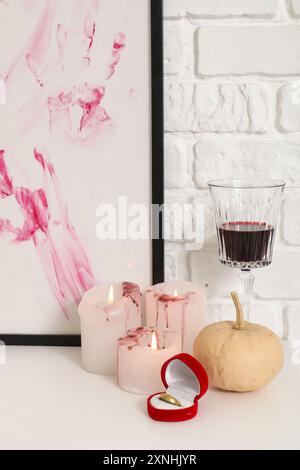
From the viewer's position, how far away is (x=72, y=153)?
109 centimetres

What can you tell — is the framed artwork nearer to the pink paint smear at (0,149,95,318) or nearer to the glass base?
the pink paint smear at (0,149,95,318)

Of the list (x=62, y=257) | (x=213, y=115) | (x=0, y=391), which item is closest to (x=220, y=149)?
(x=213, y=115)

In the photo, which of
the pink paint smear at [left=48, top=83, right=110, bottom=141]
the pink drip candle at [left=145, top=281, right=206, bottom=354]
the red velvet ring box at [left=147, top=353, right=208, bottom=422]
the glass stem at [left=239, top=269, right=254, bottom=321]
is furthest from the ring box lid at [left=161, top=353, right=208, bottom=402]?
the pink paint smear at [left=48, top=83, right=110, bottom=141]

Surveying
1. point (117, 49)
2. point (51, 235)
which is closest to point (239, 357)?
point (51, 235)

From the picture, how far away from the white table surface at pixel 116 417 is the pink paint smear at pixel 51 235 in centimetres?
15

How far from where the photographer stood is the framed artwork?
105cm

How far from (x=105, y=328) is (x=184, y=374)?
156mm

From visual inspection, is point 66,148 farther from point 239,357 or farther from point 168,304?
point 239,357

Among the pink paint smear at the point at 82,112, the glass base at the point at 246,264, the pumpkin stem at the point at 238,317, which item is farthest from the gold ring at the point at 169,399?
the pink paint smear at the point at 82,112

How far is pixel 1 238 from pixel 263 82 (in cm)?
48
